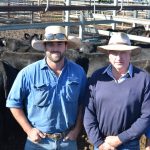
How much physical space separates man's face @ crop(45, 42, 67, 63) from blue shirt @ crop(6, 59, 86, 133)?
102 mm

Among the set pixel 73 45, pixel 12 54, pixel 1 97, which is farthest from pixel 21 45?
pixel 73 45

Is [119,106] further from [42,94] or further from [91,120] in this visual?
[42,94]

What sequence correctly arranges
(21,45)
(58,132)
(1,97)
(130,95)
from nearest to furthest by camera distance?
(130,95) → (58,132) → (1,97) → (21,45)

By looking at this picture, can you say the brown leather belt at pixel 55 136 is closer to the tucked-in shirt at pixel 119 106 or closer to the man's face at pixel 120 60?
the tucked-in shirt at pixel 119 106

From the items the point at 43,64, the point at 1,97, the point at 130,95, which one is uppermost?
the point at 43,64

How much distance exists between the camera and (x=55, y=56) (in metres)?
3.43

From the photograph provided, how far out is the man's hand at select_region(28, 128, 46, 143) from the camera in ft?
11.5

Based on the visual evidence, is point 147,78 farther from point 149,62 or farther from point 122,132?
point 149,62

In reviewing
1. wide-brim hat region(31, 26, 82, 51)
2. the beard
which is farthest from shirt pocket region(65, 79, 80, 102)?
wide-brim hat region(31, 26, 82, 51)

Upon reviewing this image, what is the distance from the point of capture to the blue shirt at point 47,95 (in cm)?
350

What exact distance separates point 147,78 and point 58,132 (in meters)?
0.89

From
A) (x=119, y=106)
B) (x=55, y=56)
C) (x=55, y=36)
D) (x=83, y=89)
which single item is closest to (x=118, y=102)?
(x=119, y=106)

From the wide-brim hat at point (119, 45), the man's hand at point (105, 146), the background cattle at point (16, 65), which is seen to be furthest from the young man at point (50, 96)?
the background cattle at point (16, 65)

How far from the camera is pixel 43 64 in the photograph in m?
3.52
